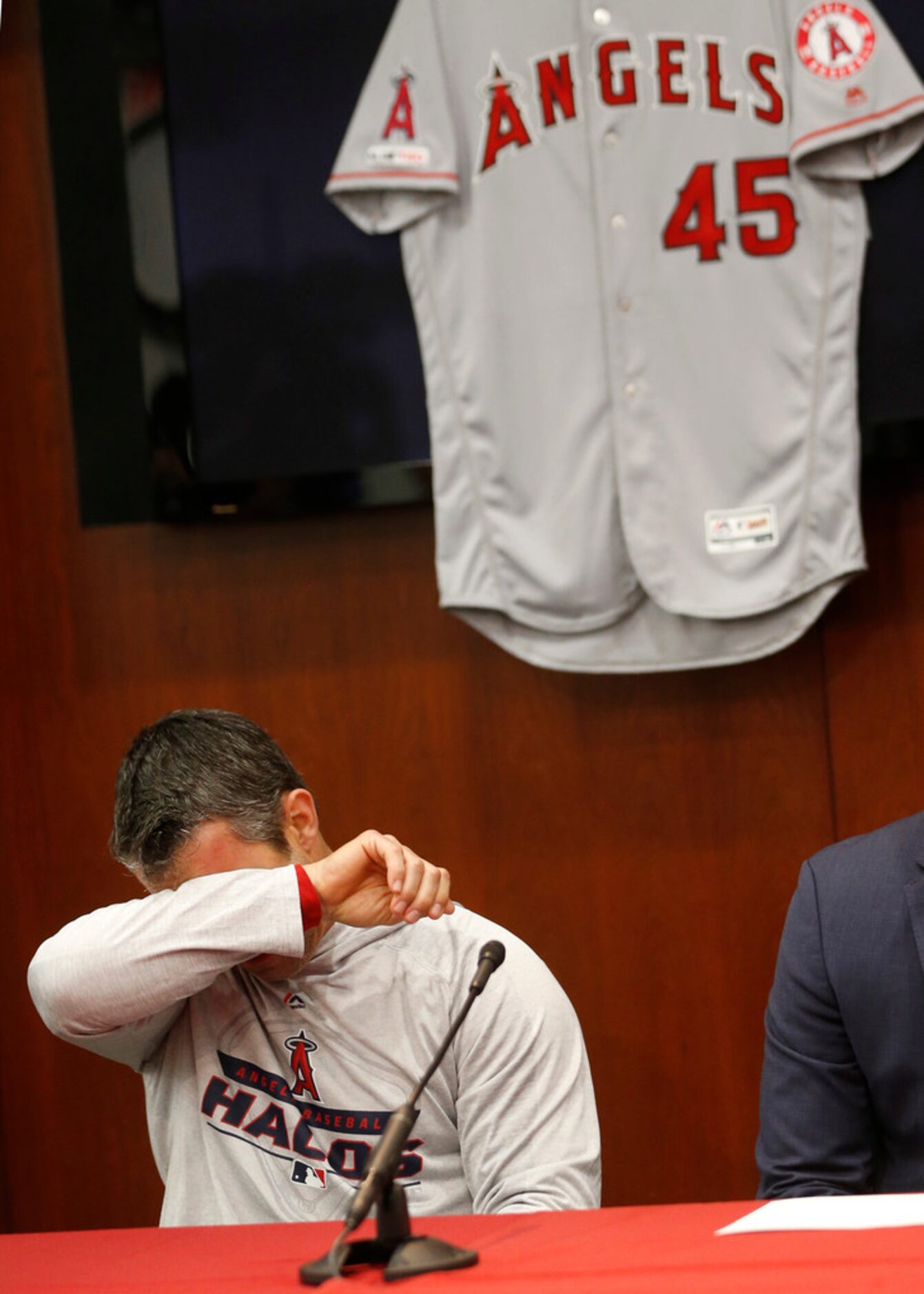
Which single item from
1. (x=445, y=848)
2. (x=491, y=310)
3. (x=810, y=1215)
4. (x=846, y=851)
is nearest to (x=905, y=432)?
(x=491, y=310)

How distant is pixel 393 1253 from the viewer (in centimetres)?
104

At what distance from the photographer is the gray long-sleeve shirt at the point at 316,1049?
1.51 m

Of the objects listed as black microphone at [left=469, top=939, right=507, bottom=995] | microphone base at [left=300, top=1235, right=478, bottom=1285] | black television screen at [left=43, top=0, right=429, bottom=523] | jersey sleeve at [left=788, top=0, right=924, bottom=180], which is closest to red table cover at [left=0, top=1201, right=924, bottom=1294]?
microphone base at [left=300, top=1235, right=478, bottom=1285]

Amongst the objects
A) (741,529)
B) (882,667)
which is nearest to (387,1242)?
(741,529)

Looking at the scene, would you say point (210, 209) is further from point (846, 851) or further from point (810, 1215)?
point (810, 1215)

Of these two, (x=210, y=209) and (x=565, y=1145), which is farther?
(x=210, y=209)

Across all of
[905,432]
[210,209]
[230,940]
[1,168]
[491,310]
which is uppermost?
[1,168]

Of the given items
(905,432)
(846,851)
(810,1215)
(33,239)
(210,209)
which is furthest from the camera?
(33,239)

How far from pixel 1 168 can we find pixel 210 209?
1.60ft

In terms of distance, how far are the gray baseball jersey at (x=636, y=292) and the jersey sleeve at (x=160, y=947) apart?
903 mm

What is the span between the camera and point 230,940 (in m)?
1.49

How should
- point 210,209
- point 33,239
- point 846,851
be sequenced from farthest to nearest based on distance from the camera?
point 33,239 → point 210,209 → point 846,851

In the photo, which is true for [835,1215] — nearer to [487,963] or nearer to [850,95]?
[487,963]

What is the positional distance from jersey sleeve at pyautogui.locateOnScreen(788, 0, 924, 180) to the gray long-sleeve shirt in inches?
49.3
